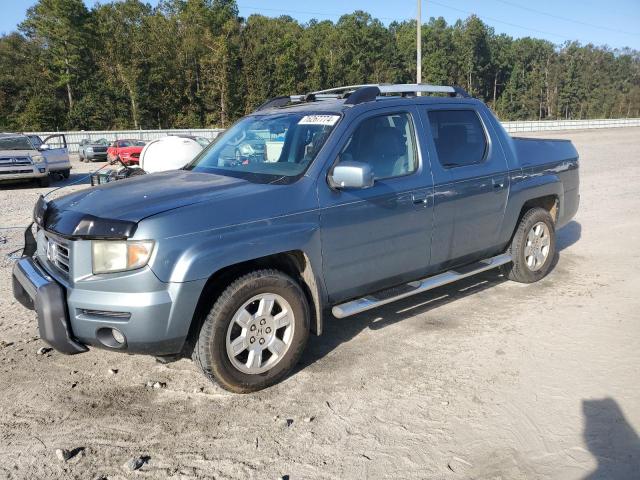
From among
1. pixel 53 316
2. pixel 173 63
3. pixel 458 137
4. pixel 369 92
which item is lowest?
pixel 53 316

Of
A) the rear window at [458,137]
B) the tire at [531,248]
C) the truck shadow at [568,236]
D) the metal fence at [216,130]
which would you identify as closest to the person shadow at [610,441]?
the rear window at [458,137]

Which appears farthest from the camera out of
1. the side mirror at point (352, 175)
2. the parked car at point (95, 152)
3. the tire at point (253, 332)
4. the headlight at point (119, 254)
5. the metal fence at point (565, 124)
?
the metal fence at point (565, 124)

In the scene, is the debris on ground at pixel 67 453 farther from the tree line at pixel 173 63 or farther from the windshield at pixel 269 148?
the tree line at pixel 173 63

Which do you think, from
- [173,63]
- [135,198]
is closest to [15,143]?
[135,198]

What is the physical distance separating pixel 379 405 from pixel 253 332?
950mm

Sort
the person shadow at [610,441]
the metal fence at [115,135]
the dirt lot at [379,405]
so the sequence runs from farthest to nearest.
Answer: the metal fence at [115,135], the dirt lot at [379,405], the person shadow at [610,441]

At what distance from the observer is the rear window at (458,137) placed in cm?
479

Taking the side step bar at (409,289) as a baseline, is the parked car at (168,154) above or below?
above

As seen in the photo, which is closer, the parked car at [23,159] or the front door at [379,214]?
the front door at [379,214]

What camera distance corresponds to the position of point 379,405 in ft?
11.6

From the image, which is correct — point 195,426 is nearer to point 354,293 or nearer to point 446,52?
point 354,293

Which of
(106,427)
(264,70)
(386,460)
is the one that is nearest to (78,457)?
(106,427)

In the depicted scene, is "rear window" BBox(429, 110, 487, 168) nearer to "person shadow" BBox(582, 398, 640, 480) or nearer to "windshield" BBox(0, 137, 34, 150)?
"person shadow" BBox(582, 398, 640, 480)

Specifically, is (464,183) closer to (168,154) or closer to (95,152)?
(168,154)
